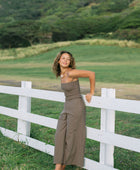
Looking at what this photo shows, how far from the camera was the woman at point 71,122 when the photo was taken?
3.90 m

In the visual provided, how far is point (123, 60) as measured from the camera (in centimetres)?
2870

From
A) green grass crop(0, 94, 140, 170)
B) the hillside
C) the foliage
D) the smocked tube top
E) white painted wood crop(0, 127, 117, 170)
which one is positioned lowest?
green grass crop(0, 94, 140, 170)

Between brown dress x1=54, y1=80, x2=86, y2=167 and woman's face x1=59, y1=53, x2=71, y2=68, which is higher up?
woman's face x1=59, y1=53, x2=71, y2=68

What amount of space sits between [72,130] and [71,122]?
110 mm

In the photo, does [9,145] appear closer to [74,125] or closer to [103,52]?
[74,125]

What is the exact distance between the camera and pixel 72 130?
3.91 meters

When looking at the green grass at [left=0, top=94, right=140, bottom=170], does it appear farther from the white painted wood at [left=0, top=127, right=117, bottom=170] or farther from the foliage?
the foliage

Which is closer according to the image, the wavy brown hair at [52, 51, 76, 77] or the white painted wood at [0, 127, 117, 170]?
the white painted wood at [0, 127, 117, 170]

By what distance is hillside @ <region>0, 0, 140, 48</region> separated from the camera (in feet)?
196

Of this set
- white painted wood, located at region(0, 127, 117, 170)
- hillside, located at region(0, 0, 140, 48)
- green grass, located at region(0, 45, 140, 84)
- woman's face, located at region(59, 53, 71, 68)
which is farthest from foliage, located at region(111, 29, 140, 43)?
woman's face, located at region(59, 53, 71, 68)

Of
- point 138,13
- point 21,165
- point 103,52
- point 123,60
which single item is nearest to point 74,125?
point 21,165

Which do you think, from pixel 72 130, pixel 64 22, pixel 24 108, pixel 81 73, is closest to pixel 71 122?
pixel 72 130

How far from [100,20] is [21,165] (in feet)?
236

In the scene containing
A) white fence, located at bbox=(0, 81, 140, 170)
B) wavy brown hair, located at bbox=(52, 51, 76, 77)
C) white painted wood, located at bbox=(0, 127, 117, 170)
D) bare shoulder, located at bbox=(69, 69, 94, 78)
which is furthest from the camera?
wavy brown hair, located at bbox=(52, 51, 76, 77)
